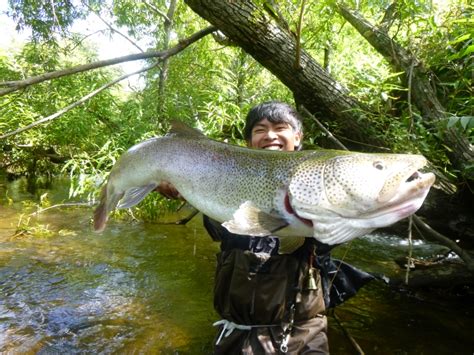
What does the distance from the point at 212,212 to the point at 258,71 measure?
23.9ft

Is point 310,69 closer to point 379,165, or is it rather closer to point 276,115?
point 276,115

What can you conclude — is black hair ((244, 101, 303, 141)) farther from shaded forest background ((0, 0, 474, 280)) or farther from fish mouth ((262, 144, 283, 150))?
shaded forest background ((0, 0, 474, 280))

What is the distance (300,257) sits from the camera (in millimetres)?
2256

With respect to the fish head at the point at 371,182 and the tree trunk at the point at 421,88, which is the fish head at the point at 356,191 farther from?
the tree trunk at the point at 421,88

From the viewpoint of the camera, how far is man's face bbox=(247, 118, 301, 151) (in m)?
2.55

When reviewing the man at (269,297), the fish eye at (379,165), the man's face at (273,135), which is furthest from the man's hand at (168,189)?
the fish eye at (379,165)

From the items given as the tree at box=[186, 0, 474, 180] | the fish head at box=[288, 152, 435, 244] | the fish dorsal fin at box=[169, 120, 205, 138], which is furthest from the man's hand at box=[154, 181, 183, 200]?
the tree at box=[186, 0, 474, 180]

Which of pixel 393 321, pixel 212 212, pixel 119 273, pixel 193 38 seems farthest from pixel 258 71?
pixel 212 212

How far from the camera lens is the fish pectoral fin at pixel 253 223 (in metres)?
1.81

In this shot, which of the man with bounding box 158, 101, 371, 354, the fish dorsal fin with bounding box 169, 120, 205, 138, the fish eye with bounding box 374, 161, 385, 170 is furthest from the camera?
the fish dorsal fin with bounding box 169, 120, 205, 138

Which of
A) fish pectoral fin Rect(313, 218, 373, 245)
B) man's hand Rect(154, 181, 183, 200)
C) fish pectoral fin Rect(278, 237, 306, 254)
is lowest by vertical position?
fish pectoral fin Rect(278, 237, 306, 254)

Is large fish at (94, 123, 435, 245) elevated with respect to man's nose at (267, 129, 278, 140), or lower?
lower

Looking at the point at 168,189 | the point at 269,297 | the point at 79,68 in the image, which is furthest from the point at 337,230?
the point at 79,68

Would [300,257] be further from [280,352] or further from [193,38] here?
[193,38]
